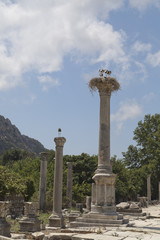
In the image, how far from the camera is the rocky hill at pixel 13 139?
105m

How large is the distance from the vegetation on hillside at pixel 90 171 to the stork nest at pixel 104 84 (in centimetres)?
884

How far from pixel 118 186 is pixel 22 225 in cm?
2319

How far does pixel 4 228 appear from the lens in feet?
31.1

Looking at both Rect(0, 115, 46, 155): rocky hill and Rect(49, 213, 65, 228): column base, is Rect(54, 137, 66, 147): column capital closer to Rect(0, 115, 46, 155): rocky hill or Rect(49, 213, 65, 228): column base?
Rect(49, 213, 65, 228): column base

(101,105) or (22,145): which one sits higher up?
(22,145)

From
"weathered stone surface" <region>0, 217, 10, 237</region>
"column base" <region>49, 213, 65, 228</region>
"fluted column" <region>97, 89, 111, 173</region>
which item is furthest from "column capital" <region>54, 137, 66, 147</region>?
"weathered stone surface" <region>0, 217, 10, 237</region>

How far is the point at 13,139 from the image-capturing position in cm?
11375

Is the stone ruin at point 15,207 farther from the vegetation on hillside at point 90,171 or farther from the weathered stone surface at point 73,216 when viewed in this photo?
the weathered stone surface at point 73,216

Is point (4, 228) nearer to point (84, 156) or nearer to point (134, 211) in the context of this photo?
point (134, 211)

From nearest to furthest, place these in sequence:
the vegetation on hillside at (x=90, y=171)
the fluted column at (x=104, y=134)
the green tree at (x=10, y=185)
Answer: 1. the fluted column at (x=104, y=134)
2. the green tree at (x=10, y=185)
3. the vegetation on hillside at (x=90, y=171)

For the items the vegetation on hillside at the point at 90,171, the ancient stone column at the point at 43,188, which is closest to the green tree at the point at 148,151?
the vegetation on hillside at the point at 90,171

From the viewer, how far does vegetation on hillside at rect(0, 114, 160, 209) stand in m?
21.6

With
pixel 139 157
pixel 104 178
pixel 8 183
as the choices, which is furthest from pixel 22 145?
pixel 104 178

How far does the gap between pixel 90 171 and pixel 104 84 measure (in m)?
20.1
